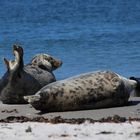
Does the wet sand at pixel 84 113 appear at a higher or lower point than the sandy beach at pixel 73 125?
higher

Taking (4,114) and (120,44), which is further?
(120,44)

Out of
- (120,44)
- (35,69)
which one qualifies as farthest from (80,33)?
(35,69)

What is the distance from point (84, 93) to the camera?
1020cm

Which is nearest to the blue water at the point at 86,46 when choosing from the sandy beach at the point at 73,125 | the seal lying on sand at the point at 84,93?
the seal lying on sand at the point at 84,93

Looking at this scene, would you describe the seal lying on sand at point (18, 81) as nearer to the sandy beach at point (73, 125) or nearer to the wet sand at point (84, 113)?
the wet sand at point (84, 113)

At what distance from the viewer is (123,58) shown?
21.5 metres

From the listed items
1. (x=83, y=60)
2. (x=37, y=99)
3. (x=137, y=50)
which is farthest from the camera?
(x=137, y=50)

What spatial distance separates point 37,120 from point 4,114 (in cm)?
117

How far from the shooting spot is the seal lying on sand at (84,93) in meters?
10.0

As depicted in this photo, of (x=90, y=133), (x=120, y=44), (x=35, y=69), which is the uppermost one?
(x=120, y=44)

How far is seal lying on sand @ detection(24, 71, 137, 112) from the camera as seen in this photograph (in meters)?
10.0

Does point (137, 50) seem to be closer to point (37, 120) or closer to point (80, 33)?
point (80, 33)

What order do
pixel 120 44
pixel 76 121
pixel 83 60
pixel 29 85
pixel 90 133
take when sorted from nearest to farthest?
pixel 90 133, pixel 76 121, pixel 29 85, pixel 83 60, pixel 120 44

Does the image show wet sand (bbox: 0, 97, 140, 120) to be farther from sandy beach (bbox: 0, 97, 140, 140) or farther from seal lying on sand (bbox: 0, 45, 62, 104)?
seal lying on sand (bbox: 0, 45, 62, 104)
